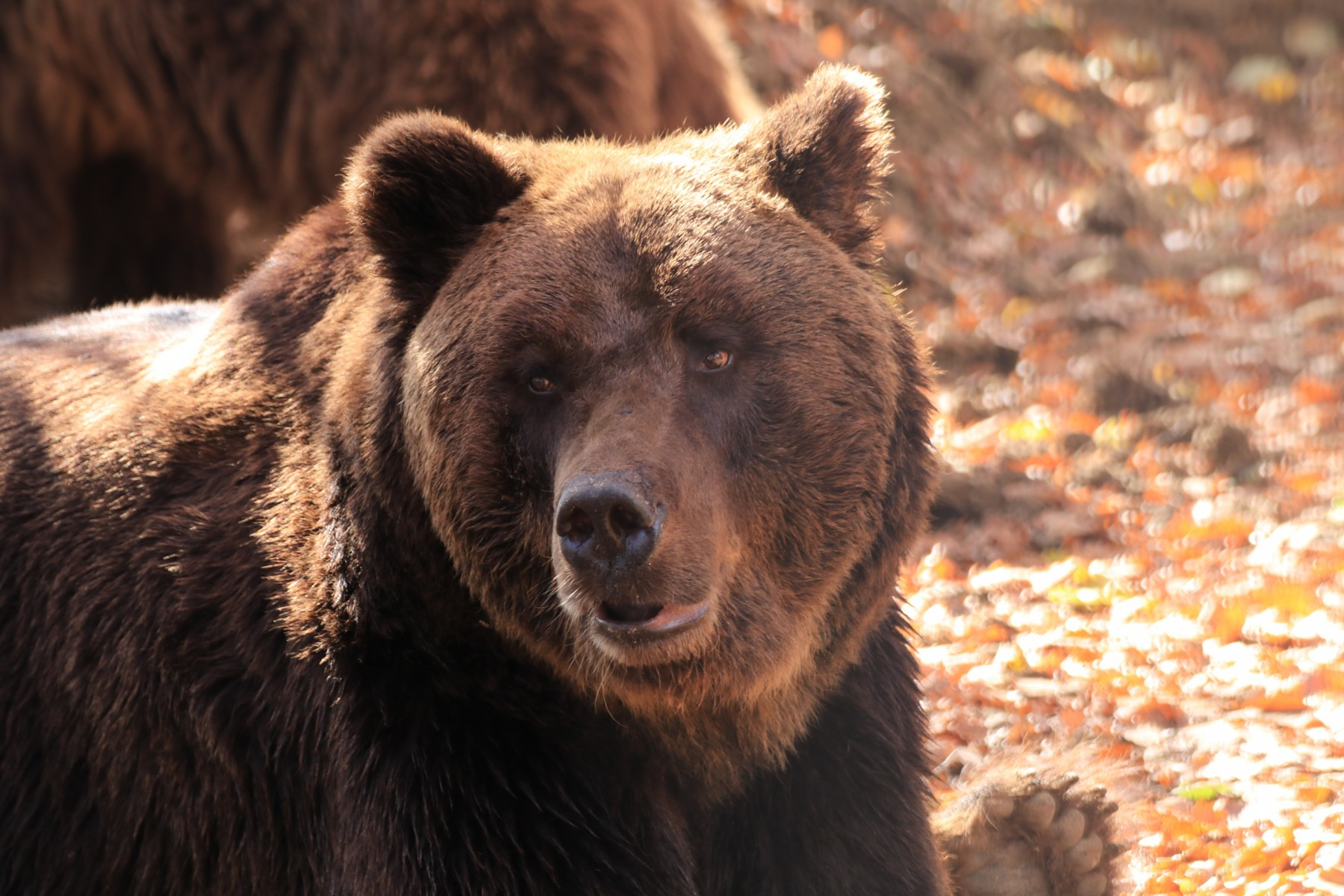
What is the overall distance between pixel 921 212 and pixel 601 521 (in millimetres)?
7658

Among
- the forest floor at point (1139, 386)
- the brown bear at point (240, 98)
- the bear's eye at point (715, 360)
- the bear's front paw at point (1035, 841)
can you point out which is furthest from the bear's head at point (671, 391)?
the brown bear at point (240, 98)

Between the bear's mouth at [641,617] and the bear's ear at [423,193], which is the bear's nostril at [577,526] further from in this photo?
the bear's ear at [423,193]

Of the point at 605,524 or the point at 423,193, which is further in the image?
the point at 423,193

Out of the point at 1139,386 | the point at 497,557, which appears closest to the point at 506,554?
the point at 497,557

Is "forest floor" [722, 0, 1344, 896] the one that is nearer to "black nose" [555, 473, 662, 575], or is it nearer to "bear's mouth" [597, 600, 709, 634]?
"bear's mouth" [597, 600, 709, 634]

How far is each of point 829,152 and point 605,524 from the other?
1.09 m

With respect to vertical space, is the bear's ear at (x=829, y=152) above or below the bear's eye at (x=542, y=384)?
above

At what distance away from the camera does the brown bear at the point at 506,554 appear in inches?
119

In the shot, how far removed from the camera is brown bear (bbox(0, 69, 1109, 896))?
3.03 m

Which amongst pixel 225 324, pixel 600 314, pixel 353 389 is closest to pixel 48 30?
pixel 225 324

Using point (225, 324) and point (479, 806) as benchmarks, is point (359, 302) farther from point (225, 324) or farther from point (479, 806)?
point (479, 806)

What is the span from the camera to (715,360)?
3.05 metres

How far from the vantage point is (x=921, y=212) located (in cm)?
995

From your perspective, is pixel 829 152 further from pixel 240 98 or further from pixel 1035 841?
pixel 240 98
